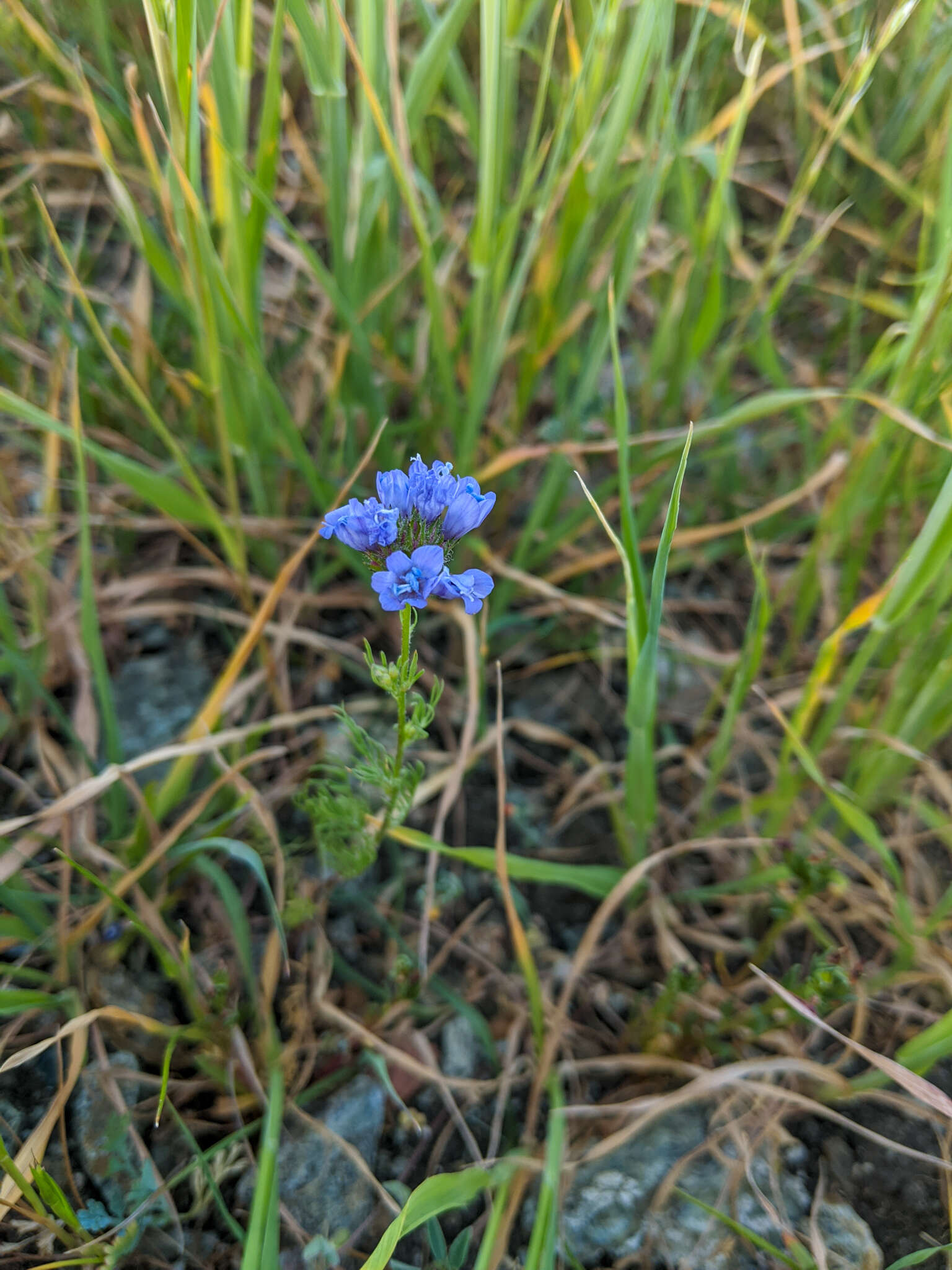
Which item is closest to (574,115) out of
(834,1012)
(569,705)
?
(569,705)

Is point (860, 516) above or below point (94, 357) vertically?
below

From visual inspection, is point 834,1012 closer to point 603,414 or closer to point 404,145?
point 603,414

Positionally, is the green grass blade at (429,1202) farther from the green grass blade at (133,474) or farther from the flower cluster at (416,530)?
the green grass blade at (133,474)

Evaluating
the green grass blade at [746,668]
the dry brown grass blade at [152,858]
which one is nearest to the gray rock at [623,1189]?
the green grass blade at [746,668]

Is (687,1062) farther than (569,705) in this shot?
No

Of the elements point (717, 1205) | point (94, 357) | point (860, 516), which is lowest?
point (717, 1205)

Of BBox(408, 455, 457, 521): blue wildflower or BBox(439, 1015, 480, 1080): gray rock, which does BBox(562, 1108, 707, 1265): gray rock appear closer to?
BBox(439, 1015, 480, 1080): gray rock

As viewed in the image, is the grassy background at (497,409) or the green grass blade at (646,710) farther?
the grassy background at (497,409)
